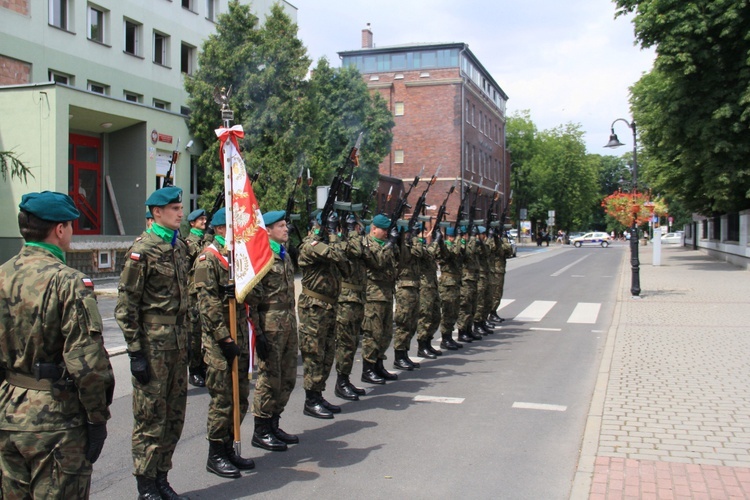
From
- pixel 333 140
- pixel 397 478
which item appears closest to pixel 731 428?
pixel 397 478

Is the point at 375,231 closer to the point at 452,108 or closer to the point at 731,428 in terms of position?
the point at 731,428

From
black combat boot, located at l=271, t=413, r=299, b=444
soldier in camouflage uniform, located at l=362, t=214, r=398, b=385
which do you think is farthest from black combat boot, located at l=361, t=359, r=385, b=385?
black combat boot, located at l=271, t=413, r=299, b=444

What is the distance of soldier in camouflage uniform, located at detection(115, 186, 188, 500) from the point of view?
4145mm

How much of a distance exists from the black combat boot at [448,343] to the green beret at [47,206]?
309 inches

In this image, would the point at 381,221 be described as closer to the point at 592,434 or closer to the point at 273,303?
the point at 273,303

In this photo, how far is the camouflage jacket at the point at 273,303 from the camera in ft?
17.6

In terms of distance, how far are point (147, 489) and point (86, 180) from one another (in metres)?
19.9

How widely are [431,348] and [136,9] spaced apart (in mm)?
21530

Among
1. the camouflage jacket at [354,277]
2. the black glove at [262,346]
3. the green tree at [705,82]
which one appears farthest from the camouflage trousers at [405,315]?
the green tree at [705,82]

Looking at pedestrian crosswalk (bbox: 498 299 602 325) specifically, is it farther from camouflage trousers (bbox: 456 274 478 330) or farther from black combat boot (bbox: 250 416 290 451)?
black combat boot (bbox: 250 416 290 451)

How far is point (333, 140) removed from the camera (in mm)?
33094

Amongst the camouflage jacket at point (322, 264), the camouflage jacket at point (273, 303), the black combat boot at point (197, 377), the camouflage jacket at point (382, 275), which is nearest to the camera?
the camouflage jacket at point (273, 303)

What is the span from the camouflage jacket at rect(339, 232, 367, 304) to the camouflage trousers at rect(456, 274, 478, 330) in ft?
13.5

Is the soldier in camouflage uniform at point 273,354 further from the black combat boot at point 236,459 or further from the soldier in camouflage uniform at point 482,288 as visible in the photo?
the soldier in camouflage uniform at point 482,288
